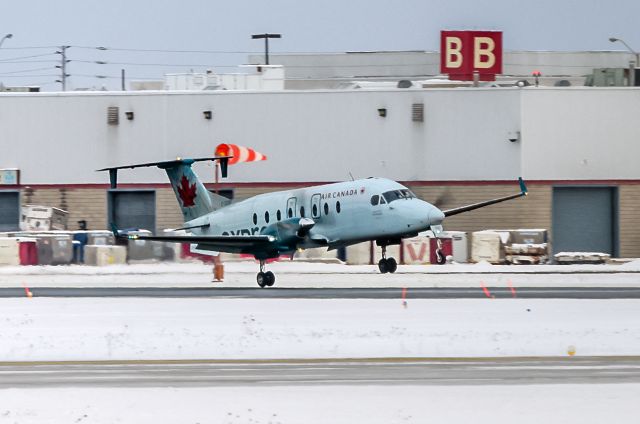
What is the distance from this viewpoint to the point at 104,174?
58438 mm

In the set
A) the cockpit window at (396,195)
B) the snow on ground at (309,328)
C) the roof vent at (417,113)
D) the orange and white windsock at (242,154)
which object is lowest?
the snow on ground at (309,328)

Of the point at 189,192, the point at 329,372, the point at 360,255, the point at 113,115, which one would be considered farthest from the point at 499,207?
the point at 329,372

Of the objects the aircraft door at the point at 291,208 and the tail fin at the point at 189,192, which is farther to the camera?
the tail fin at the point at 189,192

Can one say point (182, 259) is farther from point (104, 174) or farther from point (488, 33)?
point (488, 33)

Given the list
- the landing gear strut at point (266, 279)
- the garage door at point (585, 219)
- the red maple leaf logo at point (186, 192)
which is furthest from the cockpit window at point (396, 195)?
the garage door at point (585, 219)

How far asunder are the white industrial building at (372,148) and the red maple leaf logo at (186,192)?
15.8 m

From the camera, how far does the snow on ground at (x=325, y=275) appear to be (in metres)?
38.2

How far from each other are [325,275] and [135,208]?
1813 cm

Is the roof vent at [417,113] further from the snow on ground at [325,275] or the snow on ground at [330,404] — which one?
the snow on ground at [330,404]

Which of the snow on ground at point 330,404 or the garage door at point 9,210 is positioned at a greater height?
the garage door at point 9,210

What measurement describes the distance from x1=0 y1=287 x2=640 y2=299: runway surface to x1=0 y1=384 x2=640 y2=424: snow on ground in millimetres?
14489

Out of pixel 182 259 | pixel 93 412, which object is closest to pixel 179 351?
pixel 93 412

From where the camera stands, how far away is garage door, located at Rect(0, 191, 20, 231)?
2309 inches

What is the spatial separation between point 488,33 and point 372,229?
26.9m
